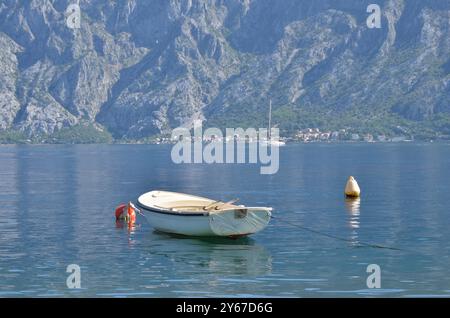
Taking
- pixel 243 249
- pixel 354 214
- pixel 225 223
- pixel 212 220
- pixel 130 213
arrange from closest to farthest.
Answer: pixel 243 249, pixel 212 220, pixel 225 223, pixel 130 213, pixel 354 214

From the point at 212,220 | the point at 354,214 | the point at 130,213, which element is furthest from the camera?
the point at 354,214

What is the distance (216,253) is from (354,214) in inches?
1321

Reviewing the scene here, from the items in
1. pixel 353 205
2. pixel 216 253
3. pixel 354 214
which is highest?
pixel 216 253

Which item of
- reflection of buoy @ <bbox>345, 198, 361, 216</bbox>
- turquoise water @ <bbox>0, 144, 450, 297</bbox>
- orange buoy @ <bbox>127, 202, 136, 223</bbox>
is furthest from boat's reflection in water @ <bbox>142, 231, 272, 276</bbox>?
reflection of buoy @ <bbox>345, 198, 361, 216</bbox>

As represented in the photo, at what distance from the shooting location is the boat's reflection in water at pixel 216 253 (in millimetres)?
62219

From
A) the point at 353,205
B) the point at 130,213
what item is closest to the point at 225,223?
the point at 130,213

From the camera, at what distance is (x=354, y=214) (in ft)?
324

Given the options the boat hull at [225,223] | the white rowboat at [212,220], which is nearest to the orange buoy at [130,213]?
the white rowboat at [212,220]

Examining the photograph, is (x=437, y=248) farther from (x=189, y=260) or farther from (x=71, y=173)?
(x=71, y=173)

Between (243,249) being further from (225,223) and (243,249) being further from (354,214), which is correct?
(354,214)

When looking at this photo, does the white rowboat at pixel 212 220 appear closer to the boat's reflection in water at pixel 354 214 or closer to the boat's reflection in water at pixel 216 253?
the boat's reflection in water at pixel 216 253

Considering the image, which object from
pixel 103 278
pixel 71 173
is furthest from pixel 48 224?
pixel 71 173

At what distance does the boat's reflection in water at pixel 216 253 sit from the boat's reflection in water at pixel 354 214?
9571 millimetres
